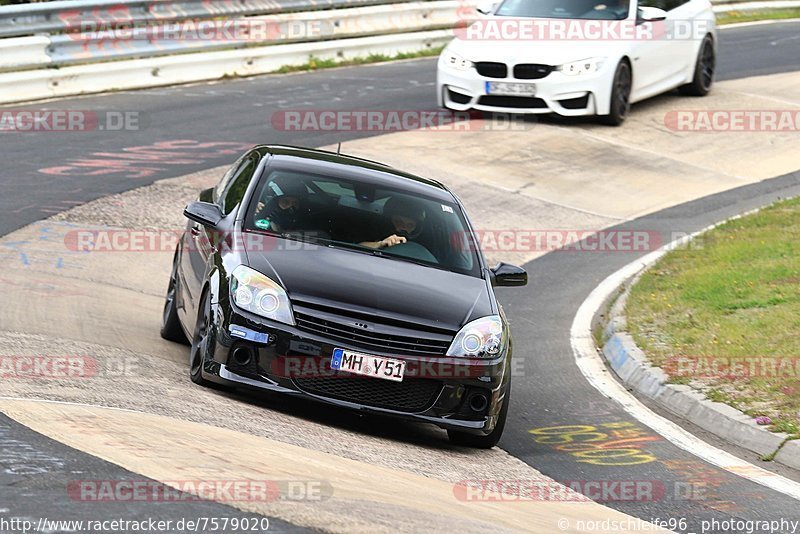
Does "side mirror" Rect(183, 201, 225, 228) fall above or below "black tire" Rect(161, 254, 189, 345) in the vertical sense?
above

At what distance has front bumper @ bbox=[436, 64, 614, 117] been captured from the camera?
1825cm

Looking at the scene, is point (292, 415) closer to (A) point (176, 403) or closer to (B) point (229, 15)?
(A) point (176, 403)

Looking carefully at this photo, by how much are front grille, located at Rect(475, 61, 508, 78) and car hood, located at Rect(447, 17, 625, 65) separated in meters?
0.07

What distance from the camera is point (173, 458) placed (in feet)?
20.0

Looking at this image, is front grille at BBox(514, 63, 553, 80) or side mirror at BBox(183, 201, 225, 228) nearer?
side mirror at BBox(183, 201, 225, 228)

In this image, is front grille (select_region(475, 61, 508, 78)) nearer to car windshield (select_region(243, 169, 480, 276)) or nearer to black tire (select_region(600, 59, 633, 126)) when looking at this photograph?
black tire (select_region(600, 59, 633, 126))

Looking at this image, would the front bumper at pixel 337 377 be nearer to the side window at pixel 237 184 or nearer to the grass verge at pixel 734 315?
the side window at pixel 237 184

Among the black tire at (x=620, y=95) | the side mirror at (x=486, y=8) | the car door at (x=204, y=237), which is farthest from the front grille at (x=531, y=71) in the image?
the car door at (x=204, y=237)

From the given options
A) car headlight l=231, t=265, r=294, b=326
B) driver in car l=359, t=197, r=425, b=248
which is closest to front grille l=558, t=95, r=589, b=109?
driver in car l=359, t=197, r=425, b=248

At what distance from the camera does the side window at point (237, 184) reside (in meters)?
9.14

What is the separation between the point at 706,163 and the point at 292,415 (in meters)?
11.5

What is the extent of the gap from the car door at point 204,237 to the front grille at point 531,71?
8823mm

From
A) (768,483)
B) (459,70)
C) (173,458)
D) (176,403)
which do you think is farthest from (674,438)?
(459,70)

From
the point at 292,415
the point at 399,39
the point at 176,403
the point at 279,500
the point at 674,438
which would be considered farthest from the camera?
the point at 399,39
